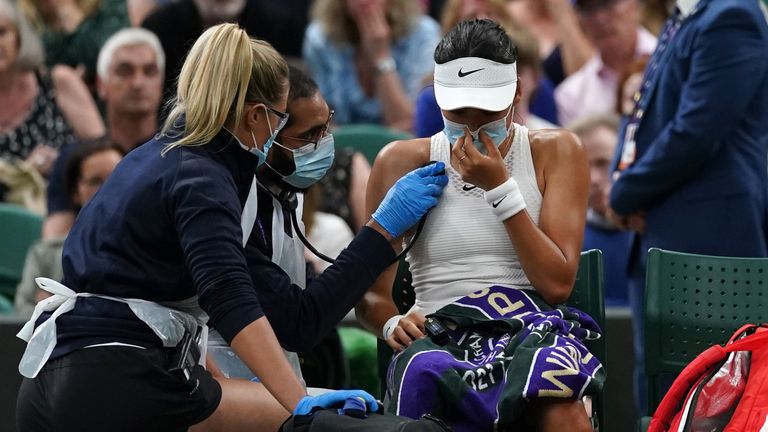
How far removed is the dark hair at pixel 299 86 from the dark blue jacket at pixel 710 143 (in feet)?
4.49

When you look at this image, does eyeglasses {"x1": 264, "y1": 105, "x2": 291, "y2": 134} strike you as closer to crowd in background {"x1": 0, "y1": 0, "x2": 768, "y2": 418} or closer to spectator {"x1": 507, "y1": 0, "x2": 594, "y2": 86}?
crowd in background {"x1": 0, "y1": 0, "x2": 768, "y2": 418}

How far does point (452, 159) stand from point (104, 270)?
3.30 ft

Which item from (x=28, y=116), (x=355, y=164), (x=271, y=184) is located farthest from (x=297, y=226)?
(x=28, y=116)

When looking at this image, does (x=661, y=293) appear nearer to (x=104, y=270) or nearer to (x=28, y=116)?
(x=104, y=270)

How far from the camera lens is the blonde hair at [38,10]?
6750mm

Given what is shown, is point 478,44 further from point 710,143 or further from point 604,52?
point 604,52

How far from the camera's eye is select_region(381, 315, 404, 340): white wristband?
3543mm

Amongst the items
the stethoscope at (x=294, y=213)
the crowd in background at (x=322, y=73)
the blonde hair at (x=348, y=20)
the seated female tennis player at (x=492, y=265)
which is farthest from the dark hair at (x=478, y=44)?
the blonde hair at (x=348, y=20)

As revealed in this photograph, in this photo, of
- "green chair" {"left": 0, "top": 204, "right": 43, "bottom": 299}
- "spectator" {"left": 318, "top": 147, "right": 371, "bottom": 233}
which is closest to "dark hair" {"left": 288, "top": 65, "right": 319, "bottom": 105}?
"spectator" {"left": 318, "top": 147, "right": 371, "bottom": 233}

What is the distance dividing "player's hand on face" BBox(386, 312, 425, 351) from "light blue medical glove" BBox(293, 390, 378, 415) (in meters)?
0.45

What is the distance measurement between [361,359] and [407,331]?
131 cm

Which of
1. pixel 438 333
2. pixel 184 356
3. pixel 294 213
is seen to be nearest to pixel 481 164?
pixel 438 333

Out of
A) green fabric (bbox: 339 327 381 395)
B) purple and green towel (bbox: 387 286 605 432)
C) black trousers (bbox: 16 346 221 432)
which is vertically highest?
black trousers (bbox: 16 346 221 432)

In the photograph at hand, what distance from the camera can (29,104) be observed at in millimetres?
6273
